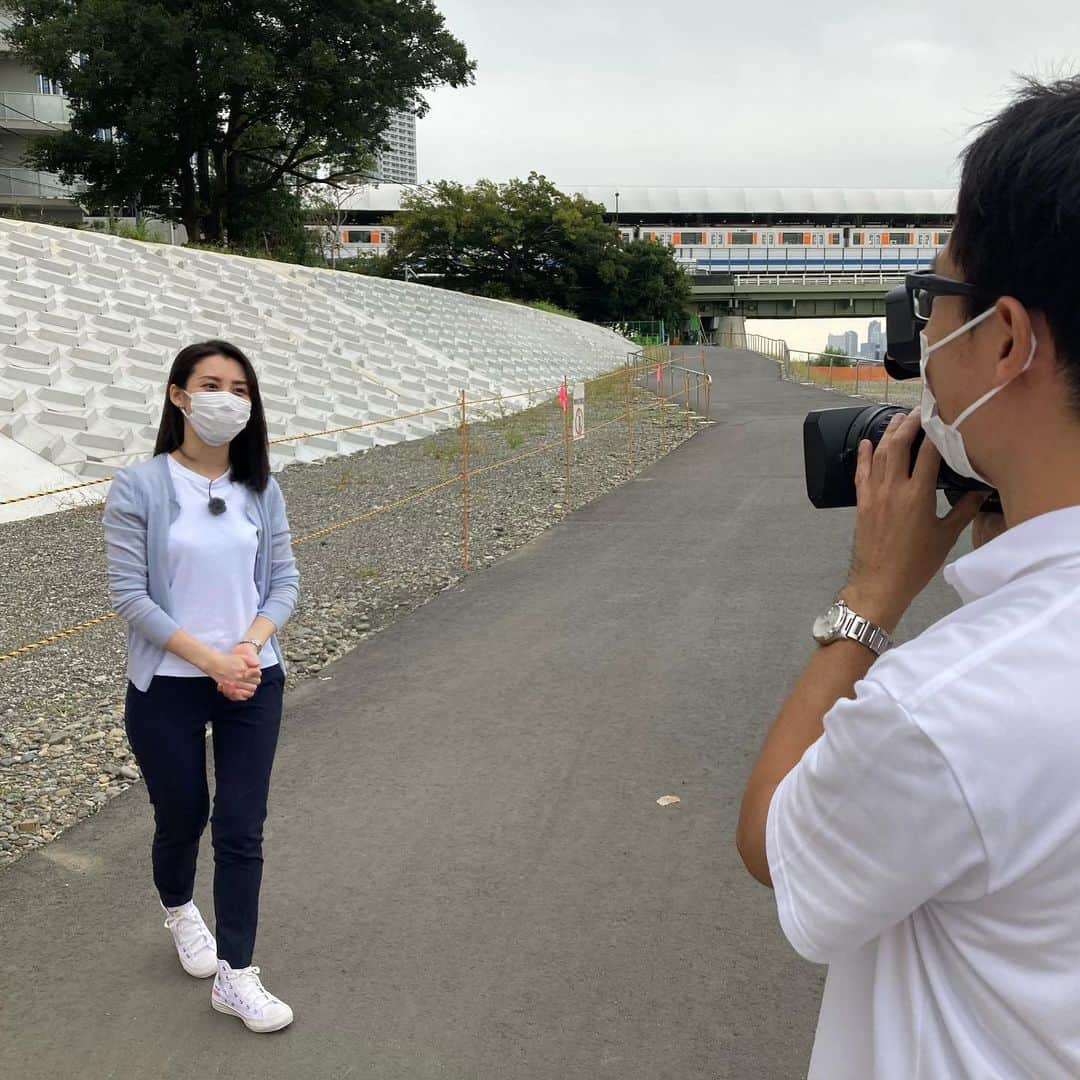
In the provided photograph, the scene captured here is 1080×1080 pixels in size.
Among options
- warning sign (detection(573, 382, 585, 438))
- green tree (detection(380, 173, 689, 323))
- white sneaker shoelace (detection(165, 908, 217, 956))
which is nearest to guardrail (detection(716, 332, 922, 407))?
green tree (detection(380, 173, 689, 323))

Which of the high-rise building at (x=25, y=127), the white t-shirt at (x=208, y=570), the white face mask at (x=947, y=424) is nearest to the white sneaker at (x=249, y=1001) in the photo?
the white t-shirt at (x=208, y=570)

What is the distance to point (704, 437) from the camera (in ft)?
67.6

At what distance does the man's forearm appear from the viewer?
Answer: 1.19 m

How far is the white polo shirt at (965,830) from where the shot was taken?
0.91 meters

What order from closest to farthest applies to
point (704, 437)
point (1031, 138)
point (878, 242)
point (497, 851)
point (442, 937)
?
point (1031, 138) → point (442, 937) → point (497, 851) → point (704, 437) → point (878, 242)

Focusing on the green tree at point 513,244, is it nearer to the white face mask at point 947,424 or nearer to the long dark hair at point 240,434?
the long dark hair at point 240,434

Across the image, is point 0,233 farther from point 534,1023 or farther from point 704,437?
point 534,1023

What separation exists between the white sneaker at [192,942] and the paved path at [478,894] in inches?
2.3

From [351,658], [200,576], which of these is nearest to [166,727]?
[200,576]

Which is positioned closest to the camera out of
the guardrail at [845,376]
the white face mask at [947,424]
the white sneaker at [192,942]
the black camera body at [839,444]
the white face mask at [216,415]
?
the white face mask at [947,424]

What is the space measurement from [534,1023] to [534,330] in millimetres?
36717

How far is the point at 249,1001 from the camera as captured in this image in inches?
129

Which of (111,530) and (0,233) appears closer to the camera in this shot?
(111,530)

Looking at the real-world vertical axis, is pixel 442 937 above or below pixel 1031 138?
below
